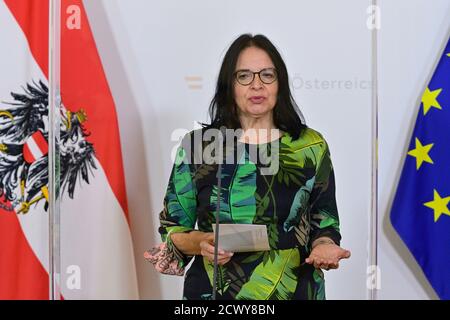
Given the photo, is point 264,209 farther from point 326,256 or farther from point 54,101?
point 54,101

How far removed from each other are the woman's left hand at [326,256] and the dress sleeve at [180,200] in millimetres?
449

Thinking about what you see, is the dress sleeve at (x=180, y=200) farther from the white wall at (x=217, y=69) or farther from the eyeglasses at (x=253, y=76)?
the eyeglasses at (x=253, y=76)

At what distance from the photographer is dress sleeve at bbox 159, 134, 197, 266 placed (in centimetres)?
252

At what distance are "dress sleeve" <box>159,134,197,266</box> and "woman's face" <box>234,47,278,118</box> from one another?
24 cm

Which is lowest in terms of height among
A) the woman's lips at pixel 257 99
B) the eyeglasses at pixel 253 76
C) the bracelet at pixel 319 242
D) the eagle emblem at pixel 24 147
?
the bracelet at pixel 319 242

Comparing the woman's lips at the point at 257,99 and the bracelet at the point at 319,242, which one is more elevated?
the woman's lips at the point at 257,99

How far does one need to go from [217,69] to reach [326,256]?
79 cm

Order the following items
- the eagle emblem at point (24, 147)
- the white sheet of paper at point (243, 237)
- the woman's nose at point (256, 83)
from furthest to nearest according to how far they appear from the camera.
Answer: the eagle emblem at point (24, 147) < the woman's nose at point (256, 83) < the white sheet of paper at point (243, 237)

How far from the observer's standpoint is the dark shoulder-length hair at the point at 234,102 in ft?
8.35

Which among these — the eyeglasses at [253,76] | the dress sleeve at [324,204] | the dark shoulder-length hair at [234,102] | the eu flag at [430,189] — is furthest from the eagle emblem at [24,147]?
the eu flag at [430,189]

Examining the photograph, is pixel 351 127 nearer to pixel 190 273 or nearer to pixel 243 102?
pixel 243 102

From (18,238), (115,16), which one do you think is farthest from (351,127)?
(18,238)

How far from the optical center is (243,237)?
95.3 inches
